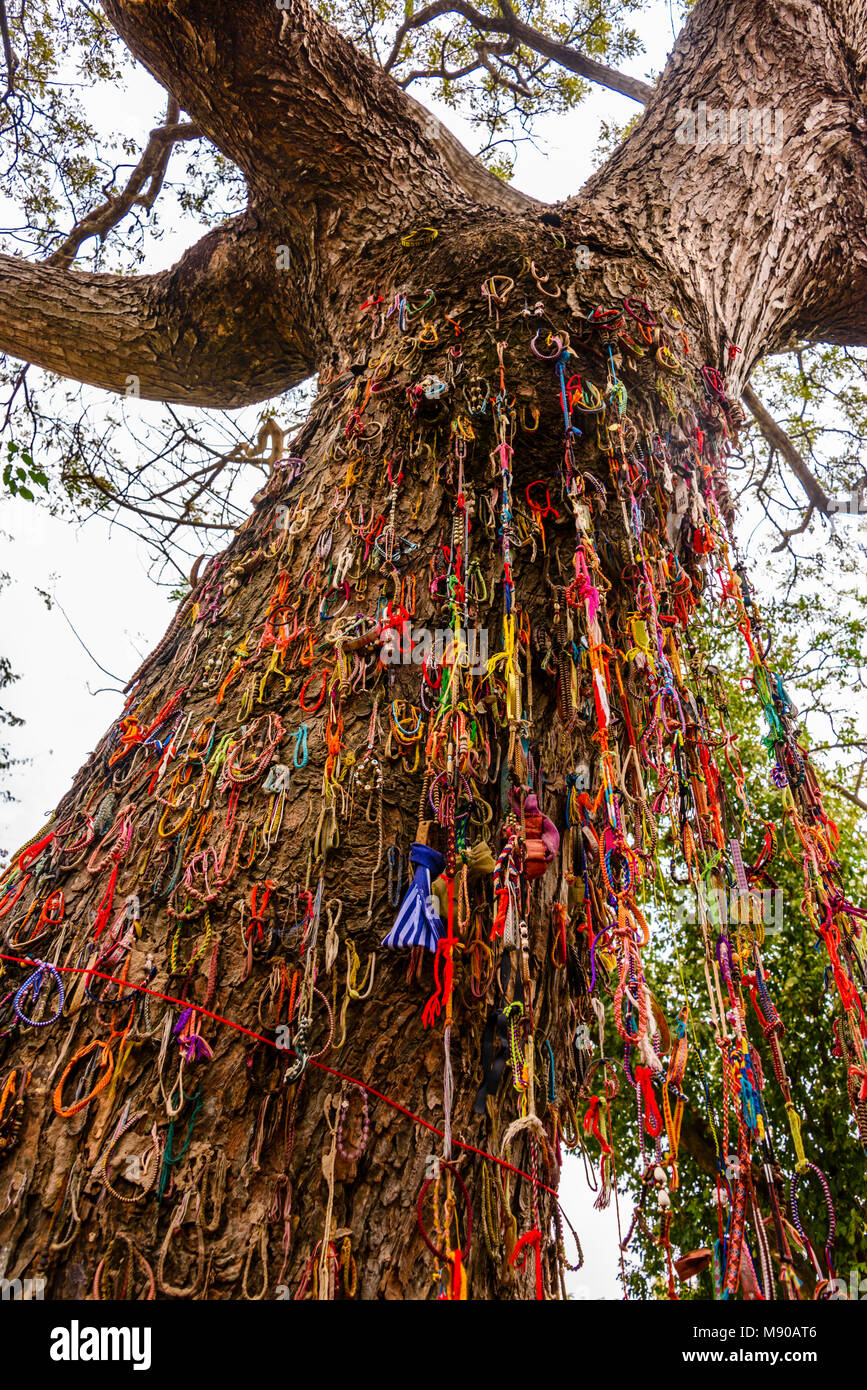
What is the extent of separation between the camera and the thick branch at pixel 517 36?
16.5 ft

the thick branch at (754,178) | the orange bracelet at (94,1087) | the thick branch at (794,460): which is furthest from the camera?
the thick branch at (794,460)

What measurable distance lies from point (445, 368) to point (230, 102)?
5.35 ft

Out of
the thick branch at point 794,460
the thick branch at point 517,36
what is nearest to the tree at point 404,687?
the thick branch at point 794,460

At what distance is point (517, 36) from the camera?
5500 millimetres

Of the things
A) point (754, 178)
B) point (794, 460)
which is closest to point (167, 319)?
point (754, 178)

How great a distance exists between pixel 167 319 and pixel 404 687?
2257mm

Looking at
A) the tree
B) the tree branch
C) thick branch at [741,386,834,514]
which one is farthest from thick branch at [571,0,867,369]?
the tree branch

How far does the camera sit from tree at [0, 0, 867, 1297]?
3.91 ft

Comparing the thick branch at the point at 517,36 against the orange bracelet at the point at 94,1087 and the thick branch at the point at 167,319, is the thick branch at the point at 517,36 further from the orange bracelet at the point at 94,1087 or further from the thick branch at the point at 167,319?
the orange bracelet at the point at 94,1087

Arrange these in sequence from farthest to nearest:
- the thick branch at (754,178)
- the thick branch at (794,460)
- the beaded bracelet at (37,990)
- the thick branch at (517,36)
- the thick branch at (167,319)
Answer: the thick branch at (517,36), the thick branch at (794,460), the thick branch at (167,319), the thick branch at (754,178), the beaded bracelet at (37,990)

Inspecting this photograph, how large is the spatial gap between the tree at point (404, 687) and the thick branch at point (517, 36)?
7.02ft

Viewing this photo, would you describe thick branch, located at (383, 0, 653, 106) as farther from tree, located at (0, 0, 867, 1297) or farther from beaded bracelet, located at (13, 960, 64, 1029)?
beaded bracelet, located at (13, 960, 64, 1029)

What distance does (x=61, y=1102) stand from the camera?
3.88 ft
